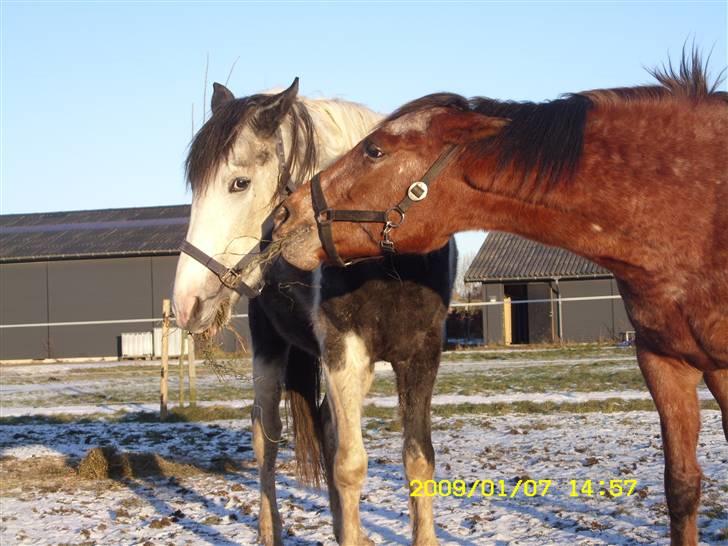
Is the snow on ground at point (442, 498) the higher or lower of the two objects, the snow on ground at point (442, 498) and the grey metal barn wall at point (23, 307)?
the lower

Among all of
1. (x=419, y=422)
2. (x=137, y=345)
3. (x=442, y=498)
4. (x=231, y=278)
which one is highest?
(x=231, y=278)

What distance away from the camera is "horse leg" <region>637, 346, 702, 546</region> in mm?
3824

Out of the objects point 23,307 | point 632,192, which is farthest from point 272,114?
point 23,307

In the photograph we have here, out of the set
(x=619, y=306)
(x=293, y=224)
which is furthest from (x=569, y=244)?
(x=619, y=306)

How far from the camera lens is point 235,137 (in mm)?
4691

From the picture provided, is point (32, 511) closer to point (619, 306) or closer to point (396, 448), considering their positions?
point (396, 448)

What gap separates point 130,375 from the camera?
79.5 ft

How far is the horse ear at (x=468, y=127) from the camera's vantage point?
3.60m

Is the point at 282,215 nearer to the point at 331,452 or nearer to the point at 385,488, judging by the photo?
the point at 331,452

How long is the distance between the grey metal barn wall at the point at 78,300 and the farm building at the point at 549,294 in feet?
42.2

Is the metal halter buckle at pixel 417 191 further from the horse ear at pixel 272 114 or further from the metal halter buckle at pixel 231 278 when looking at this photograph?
the horse ear at pixel 272 114

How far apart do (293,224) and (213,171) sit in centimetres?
103
